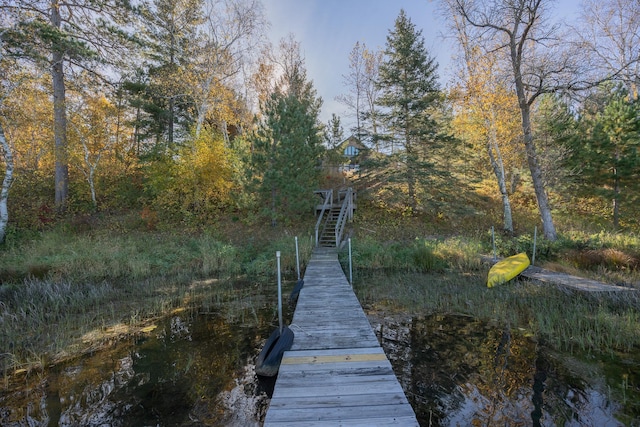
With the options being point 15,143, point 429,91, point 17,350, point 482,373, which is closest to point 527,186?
point 429,91

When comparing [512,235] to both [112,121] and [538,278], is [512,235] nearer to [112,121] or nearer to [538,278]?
[538,278]

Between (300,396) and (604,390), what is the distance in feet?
12.7

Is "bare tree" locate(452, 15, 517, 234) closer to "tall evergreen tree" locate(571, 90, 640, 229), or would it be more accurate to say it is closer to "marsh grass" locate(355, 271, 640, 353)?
"tall evergreen tree" locate(571, 90, 640, 229)

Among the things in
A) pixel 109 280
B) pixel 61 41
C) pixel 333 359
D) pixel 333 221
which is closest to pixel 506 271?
pixel 333 359

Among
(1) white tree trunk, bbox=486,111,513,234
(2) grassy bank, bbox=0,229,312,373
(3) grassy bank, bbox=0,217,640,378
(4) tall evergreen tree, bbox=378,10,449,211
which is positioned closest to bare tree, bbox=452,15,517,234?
(1) white tree trunk, bbox=486,111,513,234

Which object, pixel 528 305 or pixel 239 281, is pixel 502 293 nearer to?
pixel 528 305

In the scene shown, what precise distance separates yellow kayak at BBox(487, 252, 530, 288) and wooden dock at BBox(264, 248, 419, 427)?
4.41 meters

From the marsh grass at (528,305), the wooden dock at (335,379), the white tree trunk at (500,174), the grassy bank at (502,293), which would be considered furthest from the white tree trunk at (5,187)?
the white tree trunk at (500,174)

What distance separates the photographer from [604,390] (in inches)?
149

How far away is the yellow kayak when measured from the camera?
7.86 m

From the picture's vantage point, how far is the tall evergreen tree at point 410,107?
46.5 ft

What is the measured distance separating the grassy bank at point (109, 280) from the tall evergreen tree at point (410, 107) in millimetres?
6276

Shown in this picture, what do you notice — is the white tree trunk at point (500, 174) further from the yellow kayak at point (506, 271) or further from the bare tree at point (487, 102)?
the yellow kayak at point (506, 271)

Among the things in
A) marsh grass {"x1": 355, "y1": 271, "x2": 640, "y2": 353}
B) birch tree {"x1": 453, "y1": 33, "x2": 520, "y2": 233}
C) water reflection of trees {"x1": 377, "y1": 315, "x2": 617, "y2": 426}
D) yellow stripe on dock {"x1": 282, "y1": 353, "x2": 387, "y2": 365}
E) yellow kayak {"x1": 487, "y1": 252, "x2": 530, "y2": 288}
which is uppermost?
birch tree {"x1": 453, "y1": 33, "x2": 520, "y2": 233}
